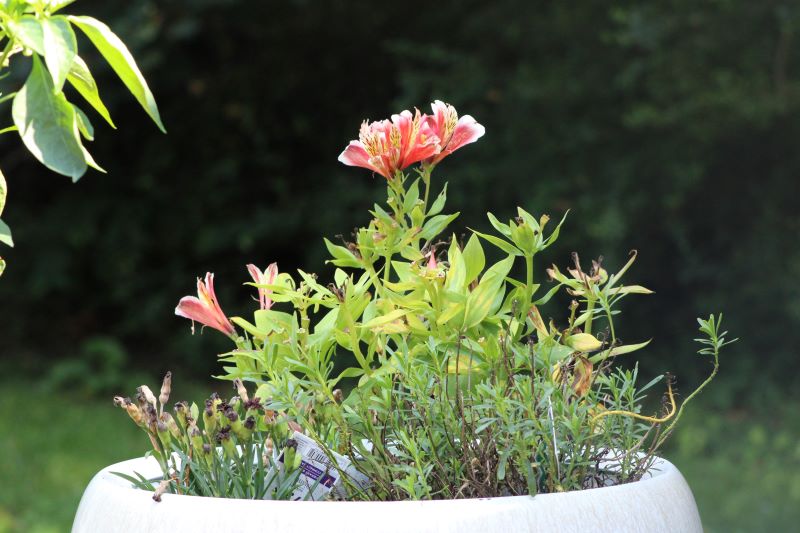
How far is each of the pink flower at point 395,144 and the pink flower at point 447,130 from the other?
A: 0.03 meters

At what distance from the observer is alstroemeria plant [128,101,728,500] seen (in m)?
0.91

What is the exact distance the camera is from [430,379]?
932 millimetres

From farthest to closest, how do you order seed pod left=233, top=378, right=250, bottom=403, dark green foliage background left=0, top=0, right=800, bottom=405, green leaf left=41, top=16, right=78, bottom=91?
dark green foliage background left=0, top=0, right=800, bottom=405 < seed pod left=233, top=378, right=250, bottom=403 < green leaf left=41, top=16, right=78, bottom=91

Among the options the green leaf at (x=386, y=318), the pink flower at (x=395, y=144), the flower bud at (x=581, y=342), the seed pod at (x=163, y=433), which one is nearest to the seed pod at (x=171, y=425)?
the seed pod at (x=163, y=433)

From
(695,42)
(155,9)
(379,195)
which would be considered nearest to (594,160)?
(695,42)

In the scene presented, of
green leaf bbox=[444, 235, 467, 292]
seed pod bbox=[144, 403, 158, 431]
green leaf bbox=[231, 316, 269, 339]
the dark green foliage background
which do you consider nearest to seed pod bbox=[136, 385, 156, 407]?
seed pod bbox=[144, 403, 158, 431]

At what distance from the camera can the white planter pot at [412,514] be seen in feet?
2.49

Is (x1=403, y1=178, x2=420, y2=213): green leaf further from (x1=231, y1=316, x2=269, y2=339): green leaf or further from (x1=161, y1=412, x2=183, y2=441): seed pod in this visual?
(x1=161, y1=412, x2=183, y2=441): seed pod

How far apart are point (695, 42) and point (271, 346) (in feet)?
14.3

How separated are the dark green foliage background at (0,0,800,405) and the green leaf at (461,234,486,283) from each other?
Answer: 377cm

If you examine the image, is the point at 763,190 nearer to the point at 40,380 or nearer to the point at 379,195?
the point at 379,195

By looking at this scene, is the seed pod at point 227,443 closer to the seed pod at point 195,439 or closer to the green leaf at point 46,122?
the seed pod at point 195,439

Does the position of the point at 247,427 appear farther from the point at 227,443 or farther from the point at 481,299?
the point at 481,299

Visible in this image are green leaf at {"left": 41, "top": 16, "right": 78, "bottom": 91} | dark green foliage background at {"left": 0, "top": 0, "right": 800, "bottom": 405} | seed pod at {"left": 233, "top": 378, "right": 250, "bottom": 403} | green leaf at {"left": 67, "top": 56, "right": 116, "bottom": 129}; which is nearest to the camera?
green leaf at {"left": 41, "top": 16, "right": 78, "bottom": 91}
